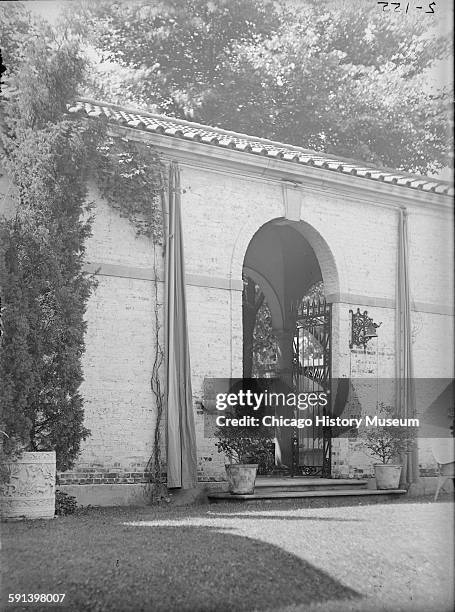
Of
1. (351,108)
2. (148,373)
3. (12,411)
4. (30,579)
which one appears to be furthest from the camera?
(351,108)

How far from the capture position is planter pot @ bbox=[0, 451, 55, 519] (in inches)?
297

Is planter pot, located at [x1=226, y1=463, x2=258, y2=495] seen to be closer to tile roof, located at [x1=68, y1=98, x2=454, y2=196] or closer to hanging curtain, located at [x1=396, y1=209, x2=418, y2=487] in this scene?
hanging curtain, located at [x1=396, y1=209, x2=418, y2=487]

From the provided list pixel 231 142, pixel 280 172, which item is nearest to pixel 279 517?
pixel 231 142

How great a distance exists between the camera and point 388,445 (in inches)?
438

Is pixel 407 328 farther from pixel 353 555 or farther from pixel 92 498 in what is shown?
pixel 353 555

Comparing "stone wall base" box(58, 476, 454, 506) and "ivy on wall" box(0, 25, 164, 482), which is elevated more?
"ivy on wall" box(0, 25, 164, 482)

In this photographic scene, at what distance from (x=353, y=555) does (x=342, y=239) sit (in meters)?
6.06

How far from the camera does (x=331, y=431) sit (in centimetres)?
1160

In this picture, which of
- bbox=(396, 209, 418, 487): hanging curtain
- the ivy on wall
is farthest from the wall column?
the ivy on wall

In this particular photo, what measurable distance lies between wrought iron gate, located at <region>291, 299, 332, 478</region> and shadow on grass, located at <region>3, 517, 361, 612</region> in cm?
622

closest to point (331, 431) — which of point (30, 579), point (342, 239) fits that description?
point (342, 239)

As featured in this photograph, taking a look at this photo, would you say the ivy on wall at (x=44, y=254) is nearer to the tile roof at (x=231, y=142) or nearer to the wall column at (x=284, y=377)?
the tile roof at (x=231, y=142)

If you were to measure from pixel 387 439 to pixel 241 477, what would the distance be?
2.69 m

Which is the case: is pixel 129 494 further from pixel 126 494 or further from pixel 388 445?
pixel 388 445
